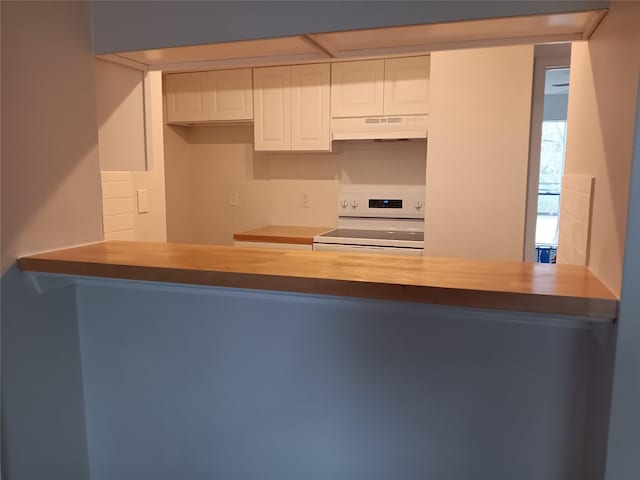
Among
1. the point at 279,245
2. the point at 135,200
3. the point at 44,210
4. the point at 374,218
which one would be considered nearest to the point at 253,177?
the point at 279,245

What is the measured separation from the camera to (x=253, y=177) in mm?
3787

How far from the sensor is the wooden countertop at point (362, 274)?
0.86m

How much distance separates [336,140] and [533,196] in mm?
1382

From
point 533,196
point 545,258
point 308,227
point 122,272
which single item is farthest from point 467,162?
point 122,272

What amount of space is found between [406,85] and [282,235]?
1.27 meters

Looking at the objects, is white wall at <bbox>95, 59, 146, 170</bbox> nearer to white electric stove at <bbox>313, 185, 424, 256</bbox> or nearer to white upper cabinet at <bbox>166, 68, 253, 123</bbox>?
white electric stove at <bbox>313, 185, 424, 256</bbox>

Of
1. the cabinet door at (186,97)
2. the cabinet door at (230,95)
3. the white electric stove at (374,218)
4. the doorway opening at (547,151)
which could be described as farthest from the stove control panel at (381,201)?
the cabinet door at (186,97)

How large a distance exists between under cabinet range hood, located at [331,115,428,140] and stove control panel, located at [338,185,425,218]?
0.46 metres

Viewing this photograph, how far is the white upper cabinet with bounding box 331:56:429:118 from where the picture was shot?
2932mm

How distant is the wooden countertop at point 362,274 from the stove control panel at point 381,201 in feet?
7.03

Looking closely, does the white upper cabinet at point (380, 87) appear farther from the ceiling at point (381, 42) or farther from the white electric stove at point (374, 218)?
the ceiling at point (381, 42)

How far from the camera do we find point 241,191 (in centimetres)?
383

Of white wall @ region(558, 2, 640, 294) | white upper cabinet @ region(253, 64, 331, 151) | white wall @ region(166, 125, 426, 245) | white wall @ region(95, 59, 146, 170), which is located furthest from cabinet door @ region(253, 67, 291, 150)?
white wall @ region(558, 2, 640, 294)

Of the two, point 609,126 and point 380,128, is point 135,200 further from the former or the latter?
point 609,126
